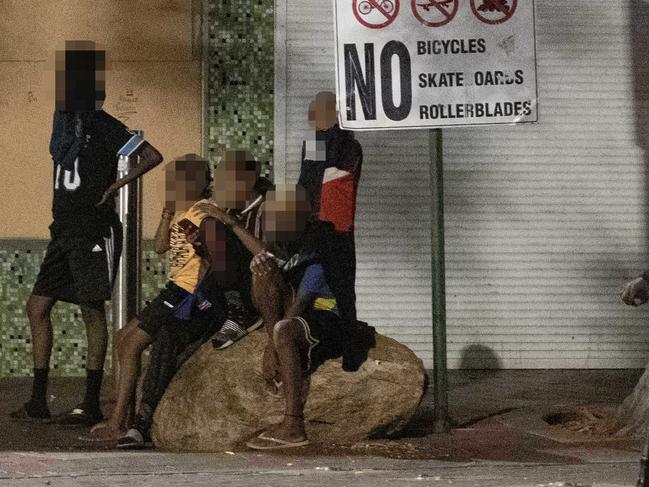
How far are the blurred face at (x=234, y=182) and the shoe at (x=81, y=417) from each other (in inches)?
58.8

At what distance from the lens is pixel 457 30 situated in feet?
22.2

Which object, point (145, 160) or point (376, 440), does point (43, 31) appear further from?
point (376, 440)

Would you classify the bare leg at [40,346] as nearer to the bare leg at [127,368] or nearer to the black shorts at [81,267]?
the black shorts at [81,267]

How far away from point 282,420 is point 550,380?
3506 mm

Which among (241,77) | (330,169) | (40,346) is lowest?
(40,346)

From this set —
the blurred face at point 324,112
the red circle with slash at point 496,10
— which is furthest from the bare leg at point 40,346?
the red circle with slash at point 496,10

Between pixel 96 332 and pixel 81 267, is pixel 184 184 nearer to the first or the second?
pixel 81 267

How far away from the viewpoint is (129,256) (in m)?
7.64

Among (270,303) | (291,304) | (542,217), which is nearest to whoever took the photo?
(270,303)

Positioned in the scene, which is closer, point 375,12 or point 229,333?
point 229,333

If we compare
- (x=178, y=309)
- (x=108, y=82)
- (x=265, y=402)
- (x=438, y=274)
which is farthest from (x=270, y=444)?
(x=108, y=82)

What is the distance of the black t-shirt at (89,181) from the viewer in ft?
23.8

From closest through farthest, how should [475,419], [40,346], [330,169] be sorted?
[330,169] → [40,346] → [475,419]

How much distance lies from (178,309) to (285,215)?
76 cm
